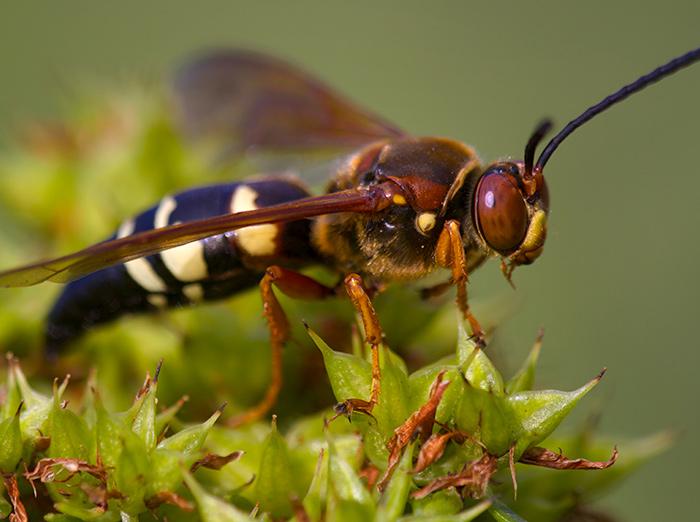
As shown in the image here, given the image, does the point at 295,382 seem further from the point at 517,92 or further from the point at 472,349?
the point at 517,92

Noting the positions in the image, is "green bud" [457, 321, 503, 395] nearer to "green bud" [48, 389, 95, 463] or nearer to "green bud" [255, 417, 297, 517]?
"green bud" [255, 417, 297, 517]

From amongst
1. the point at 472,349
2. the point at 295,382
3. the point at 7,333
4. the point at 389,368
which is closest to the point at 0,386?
the point at 7,333

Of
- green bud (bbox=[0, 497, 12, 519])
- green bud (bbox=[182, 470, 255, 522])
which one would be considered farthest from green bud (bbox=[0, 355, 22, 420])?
green bud (bbox=[182, 470, 255, 522])

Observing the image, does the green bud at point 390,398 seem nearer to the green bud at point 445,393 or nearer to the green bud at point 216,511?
the green bud at point 445,393

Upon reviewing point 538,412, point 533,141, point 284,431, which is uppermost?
point 533,141

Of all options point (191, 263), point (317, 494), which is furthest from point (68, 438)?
point (191, 263)

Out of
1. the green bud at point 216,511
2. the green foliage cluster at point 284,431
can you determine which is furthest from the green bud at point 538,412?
the green bud at point 216,511

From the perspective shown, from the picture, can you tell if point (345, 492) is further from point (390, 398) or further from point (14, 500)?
point (14, 500)
